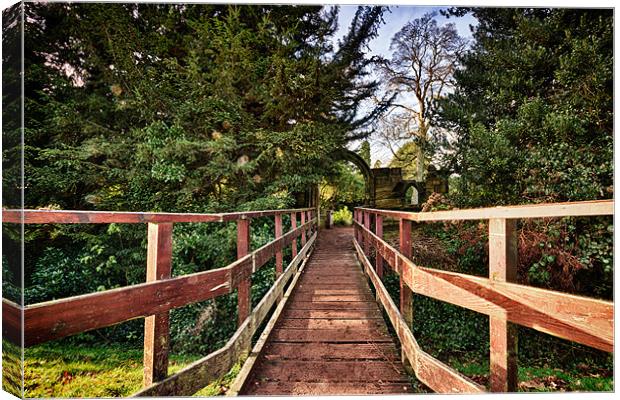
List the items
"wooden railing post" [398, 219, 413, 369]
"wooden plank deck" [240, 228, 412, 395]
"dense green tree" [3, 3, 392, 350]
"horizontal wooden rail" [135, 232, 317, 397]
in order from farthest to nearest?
"dense green tree" [3, 3, 392, 350] < "wooden railing post" [398, 219, 413, 369] < "wooden plank deck" [240, 228, 412, 395] < "horizontal wooden rail" [135, 232, 317, 397]

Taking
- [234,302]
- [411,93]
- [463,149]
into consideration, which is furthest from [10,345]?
[411,93]

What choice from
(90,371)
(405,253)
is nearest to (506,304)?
(405,253)

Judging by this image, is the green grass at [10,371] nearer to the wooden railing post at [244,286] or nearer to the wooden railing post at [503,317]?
the wooden railing post at [244,286]

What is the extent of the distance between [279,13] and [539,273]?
441 cm

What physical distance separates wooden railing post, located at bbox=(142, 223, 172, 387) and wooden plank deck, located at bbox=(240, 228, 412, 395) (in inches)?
22.9

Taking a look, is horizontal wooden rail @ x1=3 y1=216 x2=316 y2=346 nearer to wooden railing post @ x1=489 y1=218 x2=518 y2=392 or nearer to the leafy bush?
wooden railing post @ x1=489 y1=218 x2=518 y2=392

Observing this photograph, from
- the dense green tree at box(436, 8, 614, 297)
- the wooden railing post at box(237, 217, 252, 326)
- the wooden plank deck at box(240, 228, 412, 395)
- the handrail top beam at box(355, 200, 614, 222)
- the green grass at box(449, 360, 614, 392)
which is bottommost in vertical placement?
the green grass at box(449, 360, 614, 392)

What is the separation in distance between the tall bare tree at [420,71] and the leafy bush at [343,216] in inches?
239

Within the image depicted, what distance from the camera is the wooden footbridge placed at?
32.6 inches

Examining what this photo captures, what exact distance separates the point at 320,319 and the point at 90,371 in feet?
10.8

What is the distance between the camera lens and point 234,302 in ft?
13.9

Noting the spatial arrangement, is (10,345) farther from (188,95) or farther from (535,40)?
(535,40)

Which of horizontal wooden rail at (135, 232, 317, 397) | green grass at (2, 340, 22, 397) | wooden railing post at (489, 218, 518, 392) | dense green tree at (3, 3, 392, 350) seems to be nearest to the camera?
wooden railing post at (489, 218, 518, 392)

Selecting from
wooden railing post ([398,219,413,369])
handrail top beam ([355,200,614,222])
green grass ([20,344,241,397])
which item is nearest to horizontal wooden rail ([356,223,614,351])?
→ handrail top beam ([355,200,614,222])
